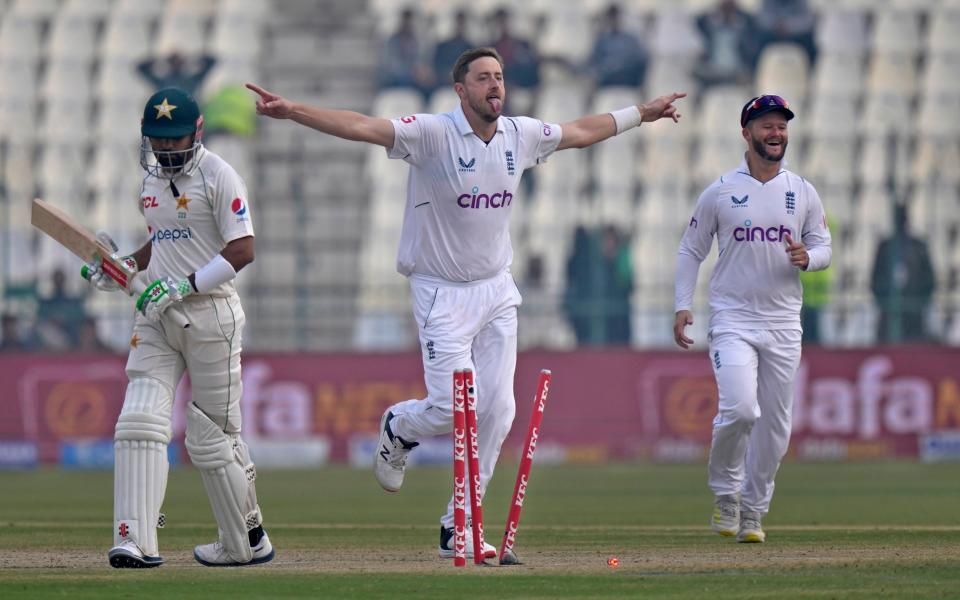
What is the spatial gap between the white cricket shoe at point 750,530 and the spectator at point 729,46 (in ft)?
46.7

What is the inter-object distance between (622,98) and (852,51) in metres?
3.55

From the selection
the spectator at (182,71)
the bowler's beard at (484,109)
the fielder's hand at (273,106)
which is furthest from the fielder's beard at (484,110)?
the spectator at (182,71)

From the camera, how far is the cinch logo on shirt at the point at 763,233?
9.00 meters

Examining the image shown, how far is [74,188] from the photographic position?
65.0 feet

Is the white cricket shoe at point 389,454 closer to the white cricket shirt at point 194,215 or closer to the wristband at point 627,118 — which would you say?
the white cricket shirt at point 194,215

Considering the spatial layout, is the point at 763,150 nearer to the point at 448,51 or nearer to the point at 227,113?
the point at 448,51

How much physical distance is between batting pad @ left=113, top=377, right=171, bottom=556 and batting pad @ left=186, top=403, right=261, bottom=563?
17cm

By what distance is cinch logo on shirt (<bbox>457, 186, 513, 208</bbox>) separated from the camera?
26.0ft

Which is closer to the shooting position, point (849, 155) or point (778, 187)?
point (778, 187)

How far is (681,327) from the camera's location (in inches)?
356

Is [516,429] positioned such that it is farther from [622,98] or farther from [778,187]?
[778,187]

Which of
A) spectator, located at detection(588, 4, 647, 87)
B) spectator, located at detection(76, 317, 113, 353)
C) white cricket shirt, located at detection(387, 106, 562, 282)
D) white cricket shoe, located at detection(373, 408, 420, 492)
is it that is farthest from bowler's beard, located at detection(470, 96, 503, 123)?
spectator, located at detection(588, 4, 647, 87)

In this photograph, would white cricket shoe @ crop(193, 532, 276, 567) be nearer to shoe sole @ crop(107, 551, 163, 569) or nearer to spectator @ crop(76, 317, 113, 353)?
shoe sole @ crop(107, 551, 163, 569)

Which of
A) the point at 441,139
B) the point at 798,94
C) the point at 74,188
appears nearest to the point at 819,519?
the point at 441,139
